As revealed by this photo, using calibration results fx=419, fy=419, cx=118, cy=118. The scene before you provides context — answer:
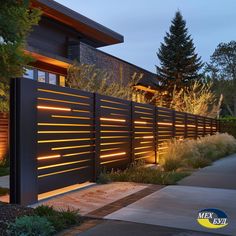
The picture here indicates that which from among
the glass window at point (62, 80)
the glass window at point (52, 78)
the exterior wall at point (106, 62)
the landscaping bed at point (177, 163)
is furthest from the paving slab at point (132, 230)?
the glass window at point (62, 80)

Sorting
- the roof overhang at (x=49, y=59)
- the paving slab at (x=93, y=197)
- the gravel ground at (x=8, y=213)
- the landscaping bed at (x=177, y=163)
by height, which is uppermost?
the roof overhang at (x=49, y=59)

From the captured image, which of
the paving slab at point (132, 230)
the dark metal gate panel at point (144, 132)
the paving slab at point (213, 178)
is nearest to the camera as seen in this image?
the paving slab at point (132, 230)

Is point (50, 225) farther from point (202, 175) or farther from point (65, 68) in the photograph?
point (65, 68)

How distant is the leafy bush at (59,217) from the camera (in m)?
6.00

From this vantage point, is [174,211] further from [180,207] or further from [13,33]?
[13,33]

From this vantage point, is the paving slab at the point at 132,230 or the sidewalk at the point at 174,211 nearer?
the paving slab at the point at 132,230

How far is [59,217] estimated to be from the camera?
6.26 meters

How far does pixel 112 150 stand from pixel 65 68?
1002cm

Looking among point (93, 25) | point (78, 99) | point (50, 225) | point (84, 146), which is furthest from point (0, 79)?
point (93, 25)

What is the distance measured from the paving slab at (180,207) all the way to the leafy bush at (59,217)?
1.84 feet

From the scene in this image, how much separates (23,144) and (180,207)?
118 inches

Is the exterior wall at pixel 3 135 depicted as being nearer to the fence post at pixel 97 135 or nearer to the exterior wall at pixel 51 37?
the exterior wall at pixel 51 37

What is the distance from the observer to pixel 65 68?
20.7m

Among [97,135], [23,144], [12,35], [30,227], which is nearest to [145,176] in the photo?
[97,135]
